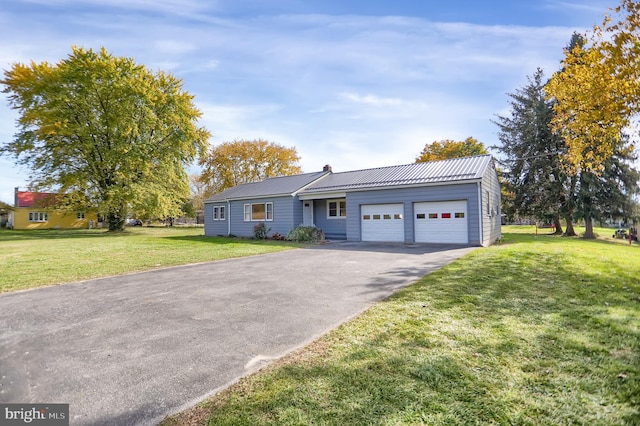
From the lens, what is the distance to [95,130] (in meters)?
25.1

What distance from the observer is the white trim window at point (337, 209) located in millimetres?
19156

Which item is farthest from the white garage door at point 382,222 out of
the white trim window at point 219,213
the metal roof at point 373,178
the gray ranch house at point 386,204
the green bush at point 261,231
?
the white trim window at point 219,213

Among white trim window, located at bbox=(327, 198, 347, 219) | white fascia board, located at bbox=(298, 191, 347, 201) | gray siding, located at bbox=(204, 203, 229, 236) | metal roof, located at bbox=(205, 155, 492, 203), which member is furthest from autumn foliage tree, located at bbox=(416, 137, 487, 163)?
gray siding, located at bbox=(204, 203, 229, 236)

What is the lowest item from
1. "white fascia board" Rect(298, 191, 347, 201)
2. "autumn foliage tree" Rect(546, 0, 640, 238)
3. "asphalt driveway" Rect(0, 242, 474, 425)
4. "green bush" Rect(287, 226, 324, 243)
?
"asphalt driveway" Rect(0, 242, 474, 425)

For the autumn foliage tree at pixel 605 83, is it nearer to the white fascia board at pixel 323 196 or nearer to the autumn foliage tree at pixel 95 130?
the white fascia board at pixel 323 196

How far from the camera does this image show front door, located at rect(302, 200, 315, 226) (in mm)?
19569

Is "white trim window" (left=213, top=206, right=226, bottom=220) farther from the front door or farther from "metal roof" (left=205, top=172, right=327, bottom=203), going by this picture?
the front door

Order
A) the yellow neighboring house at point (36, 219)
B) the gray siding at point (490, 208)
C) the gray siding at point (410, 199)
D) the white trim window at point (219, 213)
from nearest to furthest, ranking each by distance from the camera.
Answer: the gray siding at point (410, 199)
the gray siding at point (490, 208)
the white trim window at point (219, 213)
the yellow neighboring house at point (36, 219)

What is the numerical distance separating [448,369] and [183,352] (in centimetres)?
270

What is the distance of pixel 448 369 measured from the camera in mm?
2852

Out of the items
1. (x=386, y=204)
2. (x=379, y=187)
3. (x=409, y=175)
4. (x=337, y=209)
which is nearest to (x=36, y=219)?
(x=337, y=209)

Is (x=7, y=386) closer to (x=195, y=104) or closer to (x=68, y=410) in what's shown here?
(x=68, y=410)

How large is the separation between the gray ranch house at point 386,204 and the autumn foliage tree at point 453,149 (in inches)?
1132

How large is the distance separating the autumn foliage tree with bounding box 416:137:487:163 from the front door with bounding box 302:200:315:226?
30.4 m
